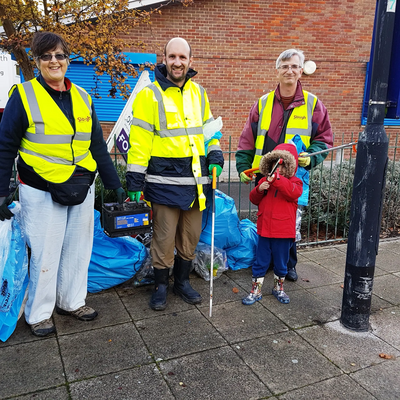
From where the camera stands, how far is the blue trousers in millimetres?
3338

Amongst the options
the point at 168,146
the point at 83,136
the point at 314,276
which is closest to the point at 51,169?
the point at 83,136

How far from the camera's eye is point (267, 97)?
3.53m

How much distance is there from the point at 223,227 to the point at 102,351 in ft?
5.63

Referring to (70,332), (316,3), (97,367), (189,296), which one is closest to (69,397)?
(97,367)

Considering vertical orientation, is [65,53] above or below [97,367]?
above

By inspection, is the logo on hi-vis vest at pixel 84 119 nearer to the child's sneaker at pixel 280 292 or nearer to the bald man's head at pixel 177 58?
the bald man's head at pixel 177 58

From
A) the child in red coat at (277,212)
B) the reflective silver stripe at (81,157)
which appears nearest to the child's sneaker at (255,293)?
the child in red coat at (277,212)

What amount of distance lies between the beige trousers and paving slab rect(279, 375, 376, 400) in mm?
1447

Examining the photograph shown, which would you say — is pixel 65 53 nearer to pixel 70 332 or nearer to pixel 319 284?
pixel 70 332

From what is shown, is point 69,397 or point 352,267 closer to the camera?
point 69,397

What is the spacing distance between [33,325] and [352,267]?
2359 mm

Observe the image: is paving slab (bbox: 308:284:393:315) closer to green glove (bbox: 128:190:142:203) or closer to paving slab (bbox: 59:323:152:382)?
paving slab (bbox: 59:323:152:382)

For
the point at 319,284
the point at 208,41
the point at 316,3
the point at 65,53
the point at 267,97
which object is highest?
the point at 316,3

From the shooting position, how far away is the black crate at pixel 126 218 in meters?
3.11
